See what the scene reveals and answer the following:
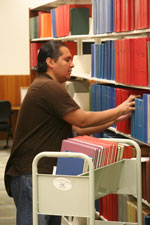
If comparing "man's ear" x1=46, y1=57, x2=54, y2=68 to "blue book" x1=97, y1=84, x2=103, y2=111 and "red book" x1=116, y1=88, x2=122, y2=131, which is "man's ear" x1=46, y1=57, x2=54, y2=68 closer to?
"red book" x1=116, y1=88, x2=122, y2=131

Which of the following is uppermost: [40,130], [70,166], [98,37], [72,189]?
[98,37]

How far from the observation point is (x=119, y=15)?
3.73m

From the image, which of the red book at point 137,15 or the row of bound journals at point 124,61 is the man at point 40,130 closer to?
the row of bound journals at point 124,61

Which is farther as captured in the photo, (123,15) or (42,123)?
(123,15)

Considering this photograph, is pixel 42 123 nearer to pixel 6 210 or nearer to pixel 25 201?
pixel 25 201

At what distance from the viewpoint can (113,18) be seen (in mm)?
3902

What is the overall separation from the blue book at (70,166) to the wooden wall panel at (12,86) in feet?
23.6

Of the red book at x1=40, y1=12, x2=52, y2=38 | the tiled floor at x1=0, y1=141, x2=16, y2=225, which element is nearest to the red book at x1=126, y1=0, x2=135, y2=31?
the tiled floor at x1=0, y1=141, x2=16, y2=225

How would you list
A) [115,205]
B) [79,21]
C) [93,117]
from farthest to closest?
[79,21]
[115,205]
[93,117]

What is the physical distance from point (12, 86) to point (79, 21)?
4581mm

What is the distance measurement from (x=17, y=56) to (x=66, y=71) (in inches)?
266

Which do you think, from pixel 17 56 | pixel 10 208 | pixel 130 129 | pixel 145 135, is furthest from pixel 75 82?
pixel 17 56

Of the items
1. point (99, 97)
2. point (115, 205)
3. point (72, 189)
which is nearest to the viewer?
point (72, 189)

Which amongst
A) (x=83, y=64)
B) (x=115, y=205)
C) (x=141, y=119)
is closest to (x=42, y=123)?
(x=141, y=119)
